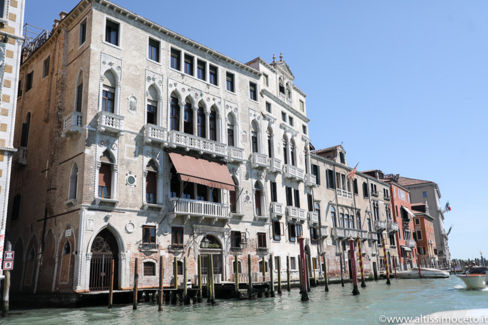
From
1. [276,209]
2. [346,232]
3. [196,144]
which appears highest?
[196,144]

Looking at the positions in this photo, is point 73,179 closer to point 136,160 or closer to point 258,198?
point 136,160

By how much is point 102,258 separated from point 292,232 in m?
14.4

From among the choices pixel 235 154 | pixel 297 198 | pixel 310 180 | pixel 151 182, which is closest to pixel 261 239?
pixel 235 154

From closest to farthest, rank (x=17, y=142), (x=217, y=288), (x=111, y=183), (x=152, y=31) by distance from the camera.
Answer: (x=111, y=183)
(x=217, y=288)
(x=152, y=31)
(x=17, y=142)

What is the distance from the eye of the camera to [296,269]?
29281 millimetres

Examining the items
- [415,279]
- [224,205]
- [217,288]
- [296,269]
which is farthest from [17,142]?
[415,279]

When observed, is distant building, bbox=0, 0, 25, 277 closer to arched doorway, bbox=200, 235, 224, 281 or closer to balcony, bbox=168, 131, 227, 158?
balcony, bbox=168, 131, 227, 158

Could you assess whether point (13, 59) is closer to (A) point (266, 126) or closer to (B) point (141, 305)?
(B) point (141, 305)

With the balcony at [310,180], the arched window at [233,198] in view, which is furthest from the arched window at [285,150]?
the arched window at [233,198]

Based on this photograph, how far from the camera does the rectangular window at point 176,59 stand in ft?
76.9

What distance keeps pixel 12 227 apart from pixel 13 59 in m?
10.6

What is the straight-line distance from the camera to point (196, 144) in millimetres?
22719

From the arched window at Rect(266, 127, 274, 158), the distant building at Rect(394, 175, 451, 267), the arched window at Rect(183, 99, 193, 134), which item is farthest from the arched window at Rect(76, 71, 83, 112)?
the distant building at Rect(394, 175, 451, 267)

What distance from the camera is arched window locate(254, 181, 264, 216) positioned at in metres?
26.9
